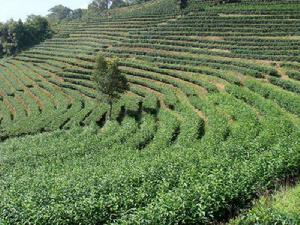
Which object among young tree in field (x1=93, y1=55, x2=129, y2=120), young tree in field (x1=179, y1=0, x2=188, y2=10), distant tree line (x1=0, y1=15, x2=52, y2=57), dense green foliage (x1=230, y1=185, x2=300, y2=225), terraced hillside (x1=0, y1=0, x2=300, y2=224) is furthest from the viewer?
distant tree line (x1=0, y1=15, x2=52, y2=57)

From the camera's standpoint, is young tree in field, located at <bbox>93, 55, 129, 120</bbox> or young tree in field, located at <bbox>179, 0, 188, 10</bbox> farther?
young tree in field, located at <bbox>179, 0, 188, 10</bbox>

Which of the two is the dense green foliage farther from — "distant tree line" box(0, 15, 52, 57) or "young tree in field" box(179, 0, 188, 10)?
"distant tree line" box(0, 15, 52, 57)

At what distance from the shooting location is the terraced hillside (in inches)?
830

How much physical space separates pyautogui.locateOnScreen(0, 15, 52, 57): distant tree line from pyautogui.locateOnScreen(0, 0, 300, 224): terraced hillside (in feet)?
51.6

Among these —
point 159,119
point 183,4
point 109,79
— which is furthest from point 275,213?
point 183,4

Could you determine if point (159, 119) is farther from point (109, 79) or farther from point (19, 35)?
point (19, 35)

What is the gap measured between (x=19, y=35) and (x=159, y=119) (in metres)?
91.2

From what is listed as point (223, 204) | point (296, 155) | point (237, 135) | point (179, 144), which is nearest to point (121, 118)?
point (179, 144)

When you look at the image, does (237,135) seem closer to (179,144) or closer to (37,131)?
(179,144)

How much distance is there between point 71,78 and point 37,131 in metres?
25.8

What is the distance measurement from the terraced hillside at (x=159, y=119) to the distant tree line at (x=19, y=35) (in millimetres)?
15721

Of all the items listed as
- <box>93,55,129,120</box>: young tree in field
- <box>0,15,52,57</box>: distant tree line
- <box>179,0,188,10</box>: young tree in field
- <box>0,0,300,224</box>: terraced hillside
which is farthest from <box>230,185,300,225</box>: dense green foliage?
<box>0,15,52,57</box>: distant tree line

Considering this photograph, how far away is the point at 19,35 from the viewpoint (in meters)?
129

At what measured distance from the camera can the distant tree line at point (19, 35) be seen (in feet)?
421
